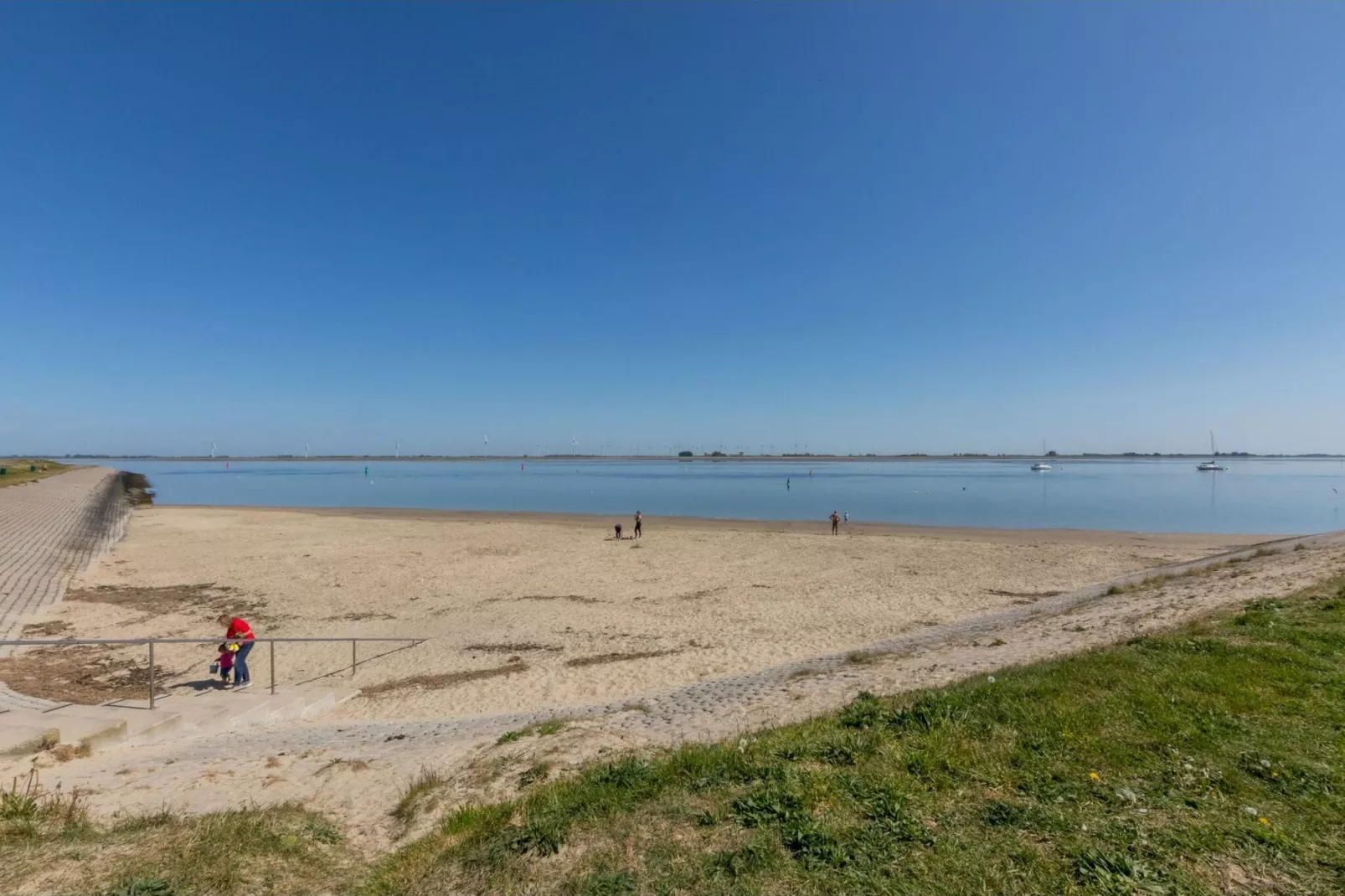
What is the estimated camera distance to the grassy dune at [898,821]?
3.87 meters

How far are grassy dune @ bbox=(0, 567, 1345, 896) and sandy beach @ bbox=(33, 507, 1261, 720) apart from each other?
18.4ft

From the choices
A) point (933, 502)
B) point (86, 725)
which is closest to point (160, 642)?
point (86, 725)

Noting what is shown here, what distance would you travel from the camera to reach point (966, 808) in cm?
459

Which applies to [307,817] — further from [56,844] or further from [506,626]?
[506,626]

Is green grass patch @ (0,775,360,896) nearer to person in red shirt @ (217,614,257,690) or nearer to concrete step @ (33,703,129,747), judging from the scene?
concrete step @ (33,703,129,747)

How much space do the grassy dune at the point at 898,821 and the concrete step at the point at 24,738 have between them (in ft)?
12.1

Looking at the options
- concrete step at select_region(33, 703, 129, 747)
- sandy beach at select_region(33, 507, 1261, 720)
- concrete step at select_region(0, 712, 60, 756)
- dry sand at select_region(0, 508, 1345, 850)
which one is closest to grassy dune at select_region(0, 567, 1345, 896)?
dry sand at select_region(0, 508, 1345, 850)

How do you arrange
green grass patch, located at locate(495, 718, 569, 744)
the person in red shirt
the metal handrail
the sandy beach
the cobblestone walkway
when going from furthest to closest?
the cobblestone walkway
the sandy beach
the person in red shirt
the metal handrail
green grass patch, located at locate(495, 718, 569, 744)

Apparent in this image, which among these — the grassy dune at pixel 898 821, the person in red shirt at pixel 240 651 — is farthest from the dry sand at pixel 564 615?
the person in red shirt at pixel 240 651

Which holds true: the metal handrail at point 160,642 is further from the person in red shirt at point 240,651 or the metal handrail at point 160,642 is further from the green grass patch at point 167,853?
the green grass patch at point 167,853

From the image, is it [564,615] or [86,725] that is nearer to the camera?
[86,725]

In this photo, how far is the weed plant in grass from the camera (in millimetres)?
3857

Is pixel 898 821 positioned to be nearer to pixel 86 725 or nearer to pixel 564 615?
pixel 86 725

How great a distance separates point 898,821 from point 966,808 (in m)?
0.60
